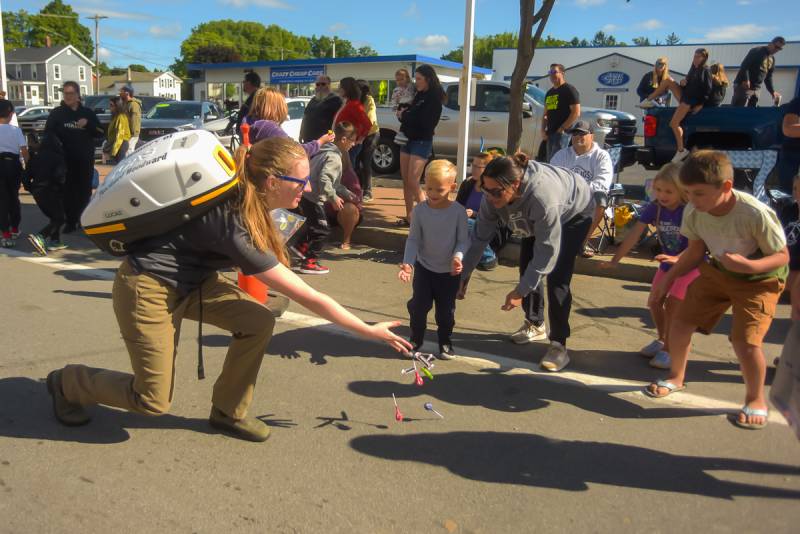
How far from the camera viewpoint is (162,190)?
2.83 meters

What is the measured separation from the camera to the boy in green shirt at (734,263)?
3436mm

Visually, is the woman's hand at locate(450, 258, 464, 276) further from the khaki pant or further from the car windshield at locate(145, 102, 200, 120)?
the car windshield at locate(145, 102, 200, 120)

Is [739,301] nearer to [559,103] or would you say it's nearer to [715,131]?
[559,103]

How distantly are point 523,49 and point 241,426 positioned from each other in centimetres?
740

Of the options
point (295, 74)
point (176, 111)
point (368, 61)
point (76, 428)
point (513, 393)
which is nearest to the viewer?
point (76, 428)

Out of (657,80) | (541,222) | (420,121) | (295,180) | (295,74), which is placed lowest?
(541,222)

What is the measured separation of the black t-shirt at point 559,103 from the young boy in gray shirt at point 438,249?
5.16m

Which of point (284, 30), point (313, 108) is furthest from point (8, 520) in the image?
point (284, 30)

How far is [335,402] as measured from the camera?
393 centimetres

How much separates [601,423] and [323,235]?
13.3 ft

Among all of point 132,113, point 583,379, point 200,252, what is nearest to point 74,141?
point 132,113

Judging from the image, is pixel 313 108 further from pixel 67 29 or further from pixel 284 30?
pixel 284 30

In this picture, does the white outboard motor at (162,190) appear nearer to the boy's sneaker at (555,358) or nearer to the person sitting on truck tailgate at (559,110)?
the boy's sneaker at (555,358)

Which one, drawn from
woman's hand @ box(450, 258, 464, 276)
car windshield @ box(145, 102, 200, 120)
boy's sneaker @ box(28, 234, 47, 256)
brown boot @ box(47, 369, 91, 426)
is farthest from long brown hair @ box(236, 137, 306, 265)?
car windshield @ box(145, 102, 200, 120)
